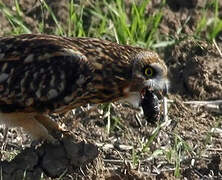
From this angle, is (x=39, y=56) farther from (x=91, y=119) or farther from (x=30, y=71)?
(x=91, y=119)

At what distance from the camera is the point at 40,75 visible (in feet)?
21.3

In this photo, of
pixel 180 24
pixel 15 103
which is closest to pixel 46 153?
pixel 15 103

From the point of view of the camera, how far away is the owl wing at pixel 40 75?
6.48m

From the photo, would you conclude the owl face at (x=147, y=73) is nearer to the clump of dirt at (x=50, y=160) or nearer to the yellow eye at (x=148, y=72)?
the yellow eye at (x=148, y=72)

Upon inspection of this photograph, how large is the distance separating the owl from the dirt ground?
0.85 feet

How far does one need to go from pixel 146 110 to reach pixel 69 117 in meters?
0.85

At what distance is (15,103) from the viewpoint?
653cm

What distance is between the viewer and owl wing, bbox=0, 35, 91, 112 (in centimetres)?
648

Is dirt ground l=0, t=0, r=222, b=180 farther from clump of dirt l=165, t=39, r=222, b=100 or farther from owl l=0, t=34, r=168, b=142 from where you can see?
owl l=0, t=34, r=168, b=142

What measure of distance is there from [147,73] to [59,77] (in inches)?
25.0

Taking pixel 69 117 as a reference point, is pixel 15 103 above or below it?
above

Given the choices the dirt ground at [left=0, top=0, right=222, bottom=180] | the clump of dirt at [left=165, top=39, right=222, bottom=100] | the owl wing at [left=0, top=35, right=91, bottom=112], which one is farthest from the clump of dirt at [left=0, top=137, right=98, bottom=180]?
the clump of dirt at [left=165, top=39, right=222, bottom=100]

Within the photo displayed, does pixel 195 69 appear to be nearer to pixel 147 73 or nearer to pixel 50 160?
pixel 147 73

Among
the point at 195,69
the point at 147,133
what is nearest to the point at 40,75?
the point at 147,133
